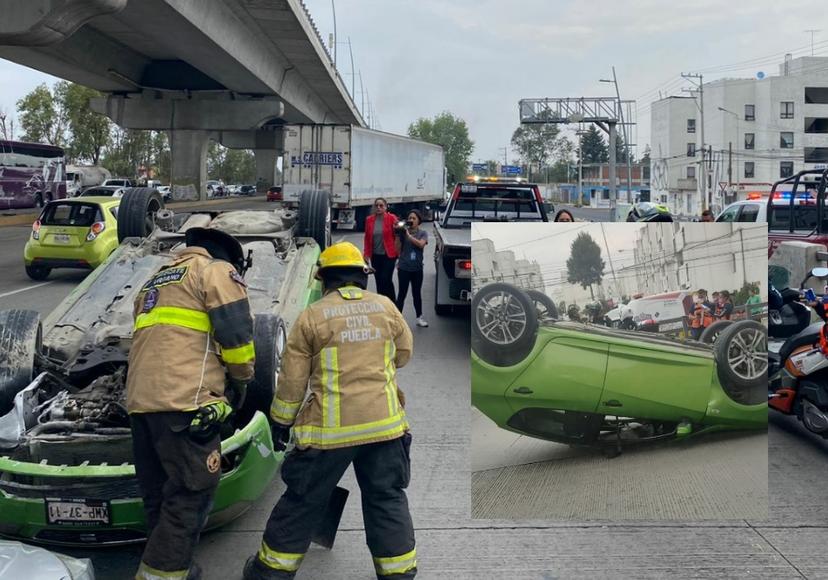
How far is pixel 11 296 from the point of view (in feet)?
46.2

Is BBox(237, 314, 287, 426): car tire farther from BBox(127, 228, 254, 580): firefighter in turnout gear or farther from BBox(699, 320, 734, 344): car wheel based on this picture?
BBox(699, 320, 734, 344): car wheel

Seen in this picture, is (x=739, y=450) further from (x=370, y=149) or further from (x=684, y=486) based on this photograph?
(x=370, y=149)

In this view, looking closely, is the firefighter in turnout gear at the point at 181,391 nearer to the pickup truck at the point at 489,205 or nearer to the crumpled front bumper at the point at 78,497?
the crumpled front bumper at the point at 78,497

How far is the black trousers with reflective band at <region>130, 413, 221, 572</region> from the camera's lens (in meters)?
3.87

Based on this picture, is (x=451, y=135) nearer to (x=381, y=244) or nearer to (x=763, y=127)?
(x=763, y=127)

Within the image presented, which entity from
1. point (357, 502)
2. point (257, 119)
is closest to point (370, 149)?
point (257, 119)

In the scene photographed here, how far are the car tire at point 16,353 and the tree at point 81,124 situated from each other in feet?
187

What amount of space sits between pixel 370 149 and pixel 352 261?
2618cm

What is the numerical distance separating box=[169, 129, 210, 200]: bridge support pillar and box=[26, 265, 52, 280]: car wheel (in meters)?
25.1

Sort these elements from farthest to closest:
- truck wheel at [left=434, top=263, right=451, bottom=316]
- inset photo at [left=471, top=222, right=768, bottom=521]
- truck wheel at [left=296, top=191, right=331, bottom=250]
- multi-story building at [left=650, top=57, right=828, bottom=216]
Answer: multi-story building at [left=650, top=57, right=828, bottom=216], truck wheel at [left=434, top=263, right=451, bottom=316], truck wheel at [left=296, top=191, right=331, bottom=250], inset photo at [left=471, top=222, right=768, bottom=521]

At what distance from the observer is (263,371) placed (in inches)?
199

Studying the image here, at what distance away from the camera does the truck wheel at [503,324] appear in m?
3.85

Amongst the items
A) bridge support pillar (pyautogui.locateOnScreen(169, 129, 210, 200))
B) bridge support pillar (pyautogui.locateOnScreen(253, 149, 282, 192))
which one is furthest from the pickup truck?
bridge support pillar (pyautogui.locateOnScreen(253, 149, 282, 192))

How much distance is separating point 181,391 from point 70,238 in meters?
12.9
